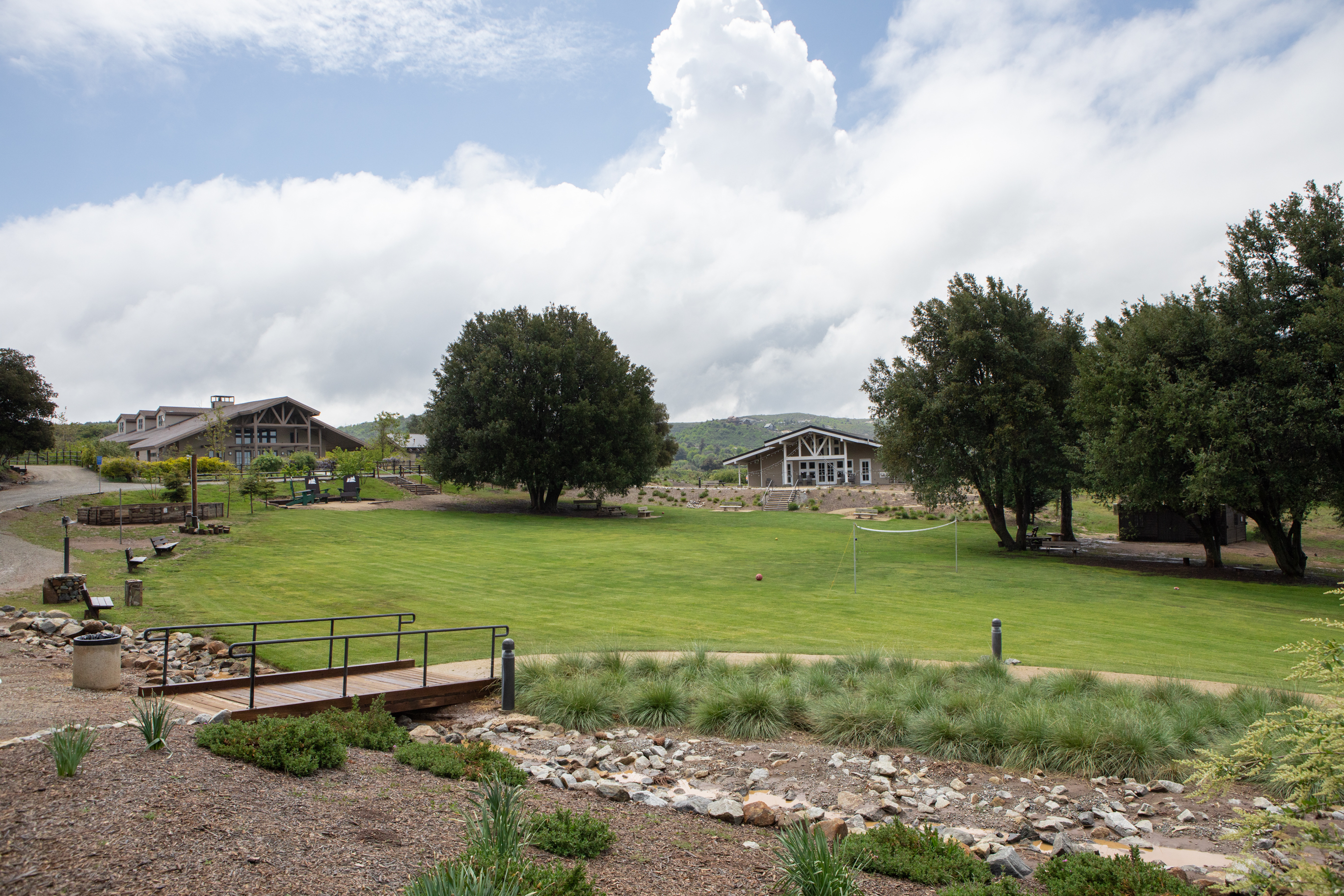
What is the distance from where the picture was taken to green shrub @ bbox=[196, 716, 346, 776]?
6449mm

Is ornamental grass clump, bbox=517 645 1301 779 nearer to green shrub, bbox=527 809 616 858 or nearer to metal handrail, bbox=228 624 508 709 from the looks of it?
metal handrail, bbox=228 624 508 709

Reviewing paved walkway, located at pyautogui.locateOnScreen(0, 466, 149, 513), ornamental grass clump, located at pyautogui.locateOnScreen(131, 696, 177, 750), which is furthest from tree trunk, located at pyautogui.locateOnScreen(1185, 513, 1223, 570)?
paved walkway, located at pyautogui.locateOnScreen(0, 466, 149, 513)

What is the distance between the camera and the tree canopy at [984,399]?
32.2m

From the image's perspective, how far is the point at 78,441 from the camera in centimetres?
8119

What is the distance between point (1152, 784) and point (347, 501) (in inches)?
1798

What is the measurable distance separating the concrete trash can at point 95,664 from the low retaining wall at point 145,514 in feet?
73.1

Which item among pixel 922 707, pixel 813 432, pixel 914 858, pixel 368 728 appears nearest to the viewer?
pixel 914 858

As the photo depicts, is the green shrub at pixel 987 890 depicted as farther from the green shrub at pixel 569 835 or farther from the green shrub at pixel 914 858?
the green shrub at pixel 569 835

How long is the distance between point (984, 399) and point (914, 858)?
2898cm

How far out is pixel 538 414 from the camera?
158 ft

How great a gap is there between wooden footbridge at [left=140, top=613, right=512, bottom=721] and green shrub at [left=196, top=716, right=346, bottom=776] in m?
1.49

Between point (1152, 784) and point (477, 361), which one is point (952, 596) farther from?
point (477, 361)

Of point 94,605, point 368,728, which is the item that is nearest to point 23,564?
point 94,605

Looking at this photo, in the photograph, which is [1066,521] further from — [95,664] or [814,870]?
[95,664]
